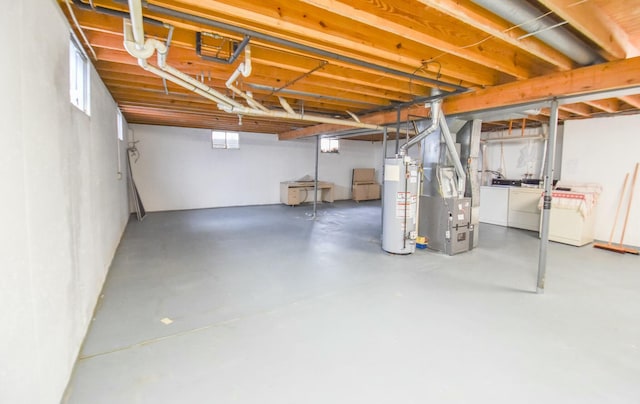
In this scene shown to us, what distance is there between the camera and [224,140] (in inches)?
333

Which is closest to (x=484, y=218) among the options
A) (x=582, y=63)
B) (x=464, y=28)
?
(x=582, y=63)

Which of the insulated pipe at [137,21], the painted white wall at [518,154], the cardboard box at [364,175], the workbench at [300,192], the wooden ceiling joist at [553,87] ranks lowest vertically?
the workbench at [300,192]

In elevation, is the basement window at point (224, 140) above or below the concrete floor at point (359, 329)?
above

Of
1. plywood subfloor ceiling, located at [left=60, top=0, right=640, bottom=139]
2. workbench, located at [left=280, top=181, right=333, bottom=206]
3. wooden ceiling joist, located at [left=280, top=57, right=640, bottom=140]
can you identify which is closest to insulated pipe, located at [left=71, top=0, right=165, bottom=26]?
plywood subfloor ceiling, located at [left=60, top=0, right=640, bottom=139]

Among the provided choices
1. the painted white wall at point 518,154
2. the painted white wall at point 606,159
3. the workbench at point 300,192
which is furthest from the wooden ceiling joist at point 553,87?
the workbench at point 300,192

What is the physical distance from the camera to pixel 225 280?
3.16m

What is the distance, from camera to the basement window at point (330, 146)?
34.3ft

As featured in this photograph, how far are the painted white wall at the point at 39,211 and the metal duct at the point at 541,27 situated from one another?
2148mm

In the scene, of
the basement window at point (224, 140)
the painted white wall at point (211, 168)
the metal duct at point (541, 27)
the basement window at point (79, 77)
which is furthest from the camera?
the basement window at point (224, 140)

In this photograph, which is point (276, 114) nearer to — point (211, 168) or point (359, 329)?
point (359, 329)

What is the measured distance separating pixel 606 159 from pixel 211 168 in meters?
8.49

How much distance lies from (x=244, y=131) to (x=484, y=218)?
259 inches

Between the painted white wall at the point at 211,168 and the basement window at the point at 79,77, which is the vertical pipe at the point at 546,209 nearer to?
the basement window at the point at 79,77

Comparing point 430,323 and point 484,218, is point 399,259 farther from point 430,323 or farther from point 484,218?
point 484,218
